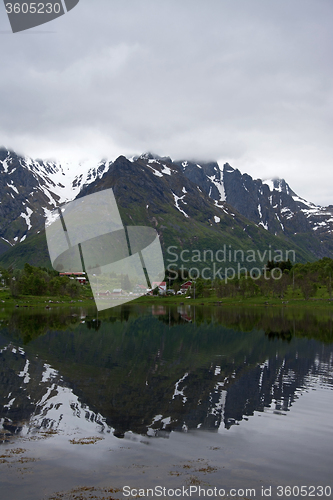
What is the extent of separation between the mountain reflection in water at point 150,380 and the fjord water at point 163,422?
0.11m

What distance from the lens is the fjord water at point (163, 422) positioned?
1525 centimetres

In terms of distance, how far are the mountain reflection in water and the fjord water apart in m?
0.11

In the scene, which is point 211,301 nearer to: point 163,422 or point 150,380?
point 150,380

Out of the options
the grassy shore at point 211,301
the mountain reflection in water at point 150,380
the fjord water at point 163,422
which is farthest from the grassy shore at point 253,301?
the fjord water at point 163,422

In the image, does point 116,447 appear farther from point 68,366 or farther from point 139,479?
point 68,366

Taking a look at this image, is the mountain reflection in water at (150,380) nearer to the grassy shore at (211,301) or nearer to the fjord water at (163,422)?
the fjord water at (163,422)

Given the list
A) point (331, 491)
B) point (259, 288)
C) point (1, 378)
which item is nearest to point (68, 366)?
point (1, 378)

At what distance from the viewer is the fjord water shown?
50.0 feet

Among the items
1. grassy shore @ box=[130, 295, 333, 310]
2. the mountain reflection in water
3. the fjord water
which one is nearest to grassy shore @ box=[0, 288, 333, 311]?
grassy shore @ box=[130, 295, 333, 310]

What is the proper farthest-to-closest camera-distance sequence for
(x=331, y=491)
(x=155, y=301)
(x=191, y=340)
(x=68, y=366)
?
(x=155, y=301) → (x=191, y=340) → (x=68, y=366) → (x=331, y=491)

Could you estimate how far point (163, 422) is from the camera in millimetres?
22000

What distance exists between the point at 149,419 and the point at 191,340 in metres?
36.5

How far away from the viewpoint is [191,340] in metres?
58.3

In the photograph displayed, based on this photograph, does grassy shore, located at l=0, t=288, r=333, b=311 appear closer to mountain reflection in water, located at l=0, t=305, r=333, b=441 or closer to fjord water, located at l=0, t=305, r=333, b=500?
mountain reflection in water, located at l=0, t=305, r=333, b=441
